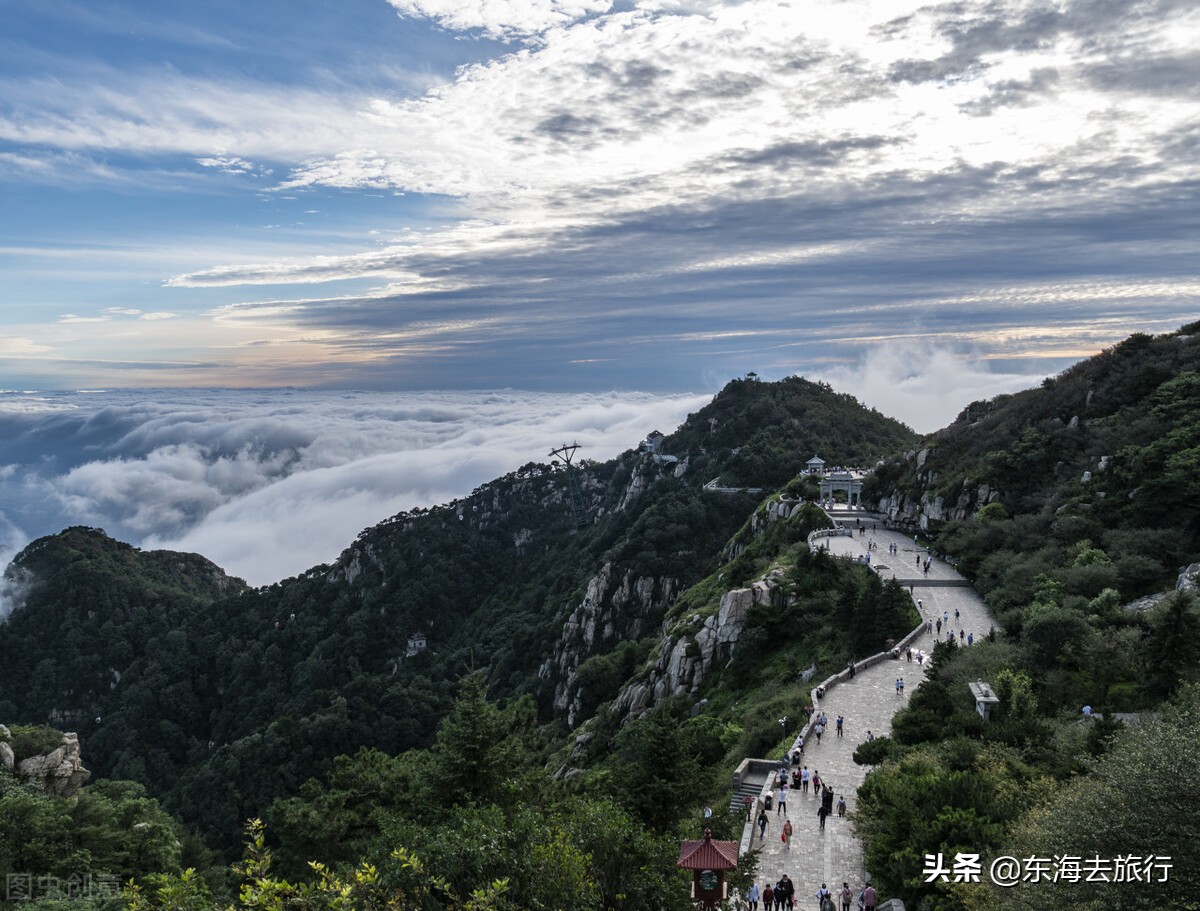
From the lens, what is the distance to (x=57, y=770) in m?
30.6

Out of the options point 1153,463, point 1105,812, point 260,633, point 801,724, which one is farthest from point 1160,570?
point 260,633

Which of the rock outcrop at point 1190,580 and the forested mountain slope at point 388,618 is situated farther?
the forested mountain slope at point 388,618

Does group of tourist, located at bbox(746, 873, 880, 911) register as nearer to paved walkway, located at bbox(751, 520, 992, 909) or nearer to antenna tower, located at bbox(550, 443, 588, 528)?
paved walkway, located at bbox(751, 520, 992, 909)

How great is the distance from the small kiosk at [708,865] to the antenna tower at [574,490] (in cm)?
7922

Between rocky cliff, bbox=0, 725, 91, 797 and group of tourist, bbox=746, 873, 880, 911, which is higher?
group of tourist, bbox=746, 873, 880, 911

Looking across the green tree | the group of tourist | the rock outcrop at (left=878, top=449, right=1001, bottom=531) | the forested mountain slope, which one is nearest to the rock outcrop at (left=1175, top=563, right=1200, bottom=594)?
the rock outcrop at (left=878, top=449, right=1001, bottom=531)

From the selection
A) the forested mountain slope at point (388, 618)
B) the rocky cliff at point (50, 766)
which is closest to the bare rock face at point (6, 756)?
the rocky cliff at point (50, 766)

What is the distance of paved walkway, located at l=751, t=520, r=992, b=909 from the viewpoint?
15930 millimetres

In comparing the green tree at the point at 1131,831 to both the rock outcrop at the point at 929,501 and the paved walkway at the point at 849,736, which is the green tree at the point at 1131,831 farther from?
the rock outcrop at the point at 929,501

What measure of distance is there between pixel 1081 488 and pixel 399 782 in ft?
110

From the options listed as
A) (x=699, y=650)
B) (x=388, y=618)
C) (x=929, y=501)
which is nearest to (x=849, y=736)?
(x=699, y=650)

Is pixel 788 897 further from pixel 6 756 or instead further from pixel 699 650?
pixel 6 756

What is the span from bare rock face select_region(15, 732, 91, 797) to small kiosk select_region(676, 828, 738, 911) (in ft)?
98.0

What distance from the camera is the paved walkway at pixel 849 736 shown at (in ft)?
52.3
